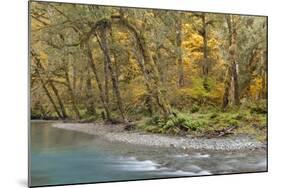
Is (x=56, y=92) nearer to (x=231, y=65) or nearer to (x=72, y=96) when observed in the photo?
(x=72, y=96)

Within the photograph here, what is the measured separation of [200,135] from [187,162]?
304mm

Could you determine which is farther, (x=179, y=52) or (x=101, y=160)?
(x=179, y=52)

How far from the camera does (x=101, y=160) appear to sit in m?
4.85

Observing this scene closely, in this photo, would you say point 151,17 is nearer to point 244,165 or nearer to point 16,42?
point 16,42

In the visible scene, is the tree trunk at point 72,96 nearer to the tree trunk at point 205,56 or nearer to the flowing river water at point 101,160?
the flowing river water at point 101,160

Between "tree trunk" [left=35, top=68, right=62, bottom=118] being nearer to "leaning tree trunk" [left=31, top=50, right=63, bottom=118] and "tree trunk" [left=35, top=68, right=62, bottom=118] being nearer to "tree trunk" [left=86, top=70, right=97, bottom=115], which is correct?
"leaning tree trunk" [left=31, top=50, right=63, bottom=118]

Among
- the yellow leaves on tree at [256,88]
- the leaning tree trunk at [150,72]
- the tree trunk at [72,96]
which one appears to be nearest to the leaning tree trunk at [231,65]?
the yellow leaves on tree at [256,88]

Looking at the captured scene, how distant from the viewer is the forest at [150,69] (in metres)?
4.73

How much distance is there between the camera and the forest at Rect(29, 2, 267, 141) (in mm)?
4730

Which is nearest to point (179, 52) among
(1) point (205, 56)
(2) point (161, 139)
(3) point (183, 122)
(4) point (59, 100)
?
(1) point (205, 56)

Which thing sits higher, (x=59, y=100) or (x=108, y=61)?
(x=108, y=61)

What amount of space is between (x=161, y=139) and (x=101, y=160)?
62cm
